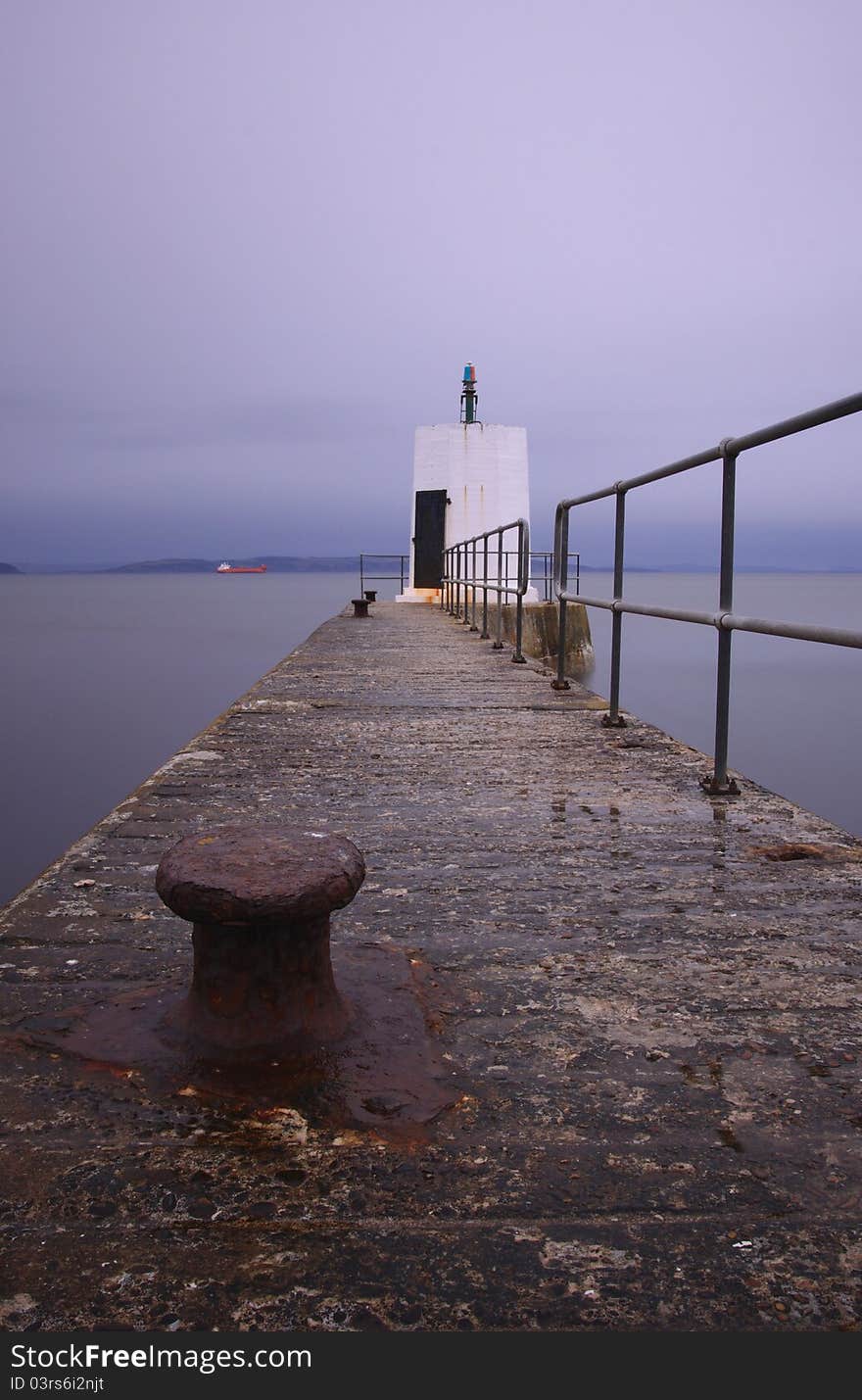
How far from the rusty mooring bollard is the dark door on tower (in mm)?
20746

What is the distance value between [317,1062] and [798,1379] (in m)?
0.70

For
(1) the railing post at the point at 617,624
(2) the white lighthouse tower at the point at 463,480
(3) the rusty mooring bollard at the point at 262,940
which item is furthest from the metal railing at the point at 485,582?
(3) the rusty mooring bollard at the point at 262,940

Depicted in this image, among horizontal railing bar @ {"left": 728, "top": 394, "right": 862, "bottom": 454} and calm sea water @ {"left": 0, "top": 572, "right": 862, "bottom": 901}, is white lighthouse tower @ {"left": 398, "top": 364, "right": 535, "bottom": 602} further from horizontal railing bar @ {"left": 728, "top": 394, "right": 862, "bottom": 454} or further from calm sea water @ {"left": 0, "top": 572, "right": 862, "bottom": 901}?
horizontal railing bar @ {"left": 728, "top": 394, "right": 862, "bottom": 454}

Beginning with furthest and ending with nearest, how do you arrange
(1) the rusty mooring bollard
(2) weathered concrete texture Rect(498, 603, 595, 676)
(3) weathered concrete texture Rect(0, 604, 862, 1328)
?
(2) weathered concrete texture Rect(498, 603, 595, 676)
(1) the rusty mooring bollard
(3) weathered concrete texture Rect(0, 604, 862, 1328)

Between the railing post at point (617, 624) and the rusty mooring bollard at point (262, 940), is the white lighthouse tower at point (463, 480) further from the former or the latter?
the rusty mooring bollard at point (262, 940)

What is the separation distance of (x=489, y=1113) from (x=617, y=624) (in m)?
3.27

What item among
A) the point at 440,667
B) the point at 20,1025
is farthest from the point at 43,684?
the point at 20,1025

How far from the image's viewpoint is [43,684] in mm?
27203

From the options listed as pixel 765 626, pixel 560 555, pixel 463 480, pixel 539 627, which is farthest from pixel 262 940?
pixel 463 480

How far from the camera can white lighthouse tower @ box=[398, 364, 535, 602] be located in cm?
2180

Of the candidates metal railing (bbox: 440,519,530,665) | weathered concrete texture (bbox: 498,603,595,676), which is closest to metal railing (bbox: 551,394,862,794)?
metal railing (bbox: 440,519,530,665)

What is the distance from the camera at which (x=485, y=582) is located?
28.6 feet

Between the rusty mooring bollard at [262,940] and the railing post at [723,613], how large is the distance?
194cm

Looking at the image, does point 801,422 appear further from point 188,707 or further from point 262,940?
point 188,707
